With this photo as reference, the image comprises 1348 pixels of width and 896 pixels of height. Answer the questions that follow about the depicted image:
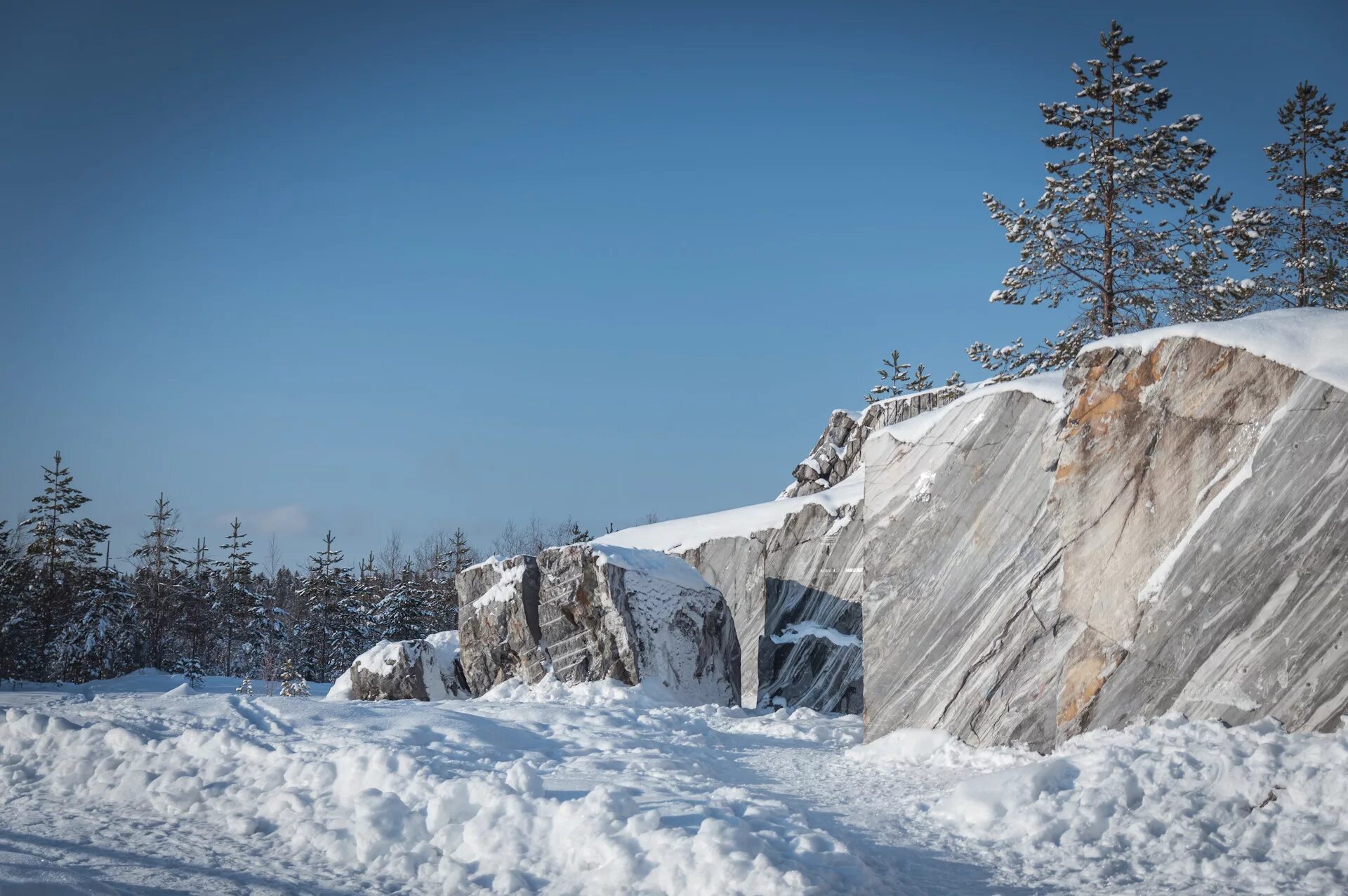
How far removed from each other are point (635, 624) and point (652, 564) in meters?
0.96

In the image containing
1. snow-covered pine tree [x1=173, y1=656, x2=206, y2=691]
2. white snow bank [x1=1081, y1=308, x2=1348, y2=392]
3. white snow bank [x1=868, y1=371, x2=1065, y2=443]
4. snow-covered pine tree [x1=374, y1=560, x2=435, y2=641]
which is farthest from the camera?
snow-covered pine tree [x1=374, y1=560, x2=435, y2=641]

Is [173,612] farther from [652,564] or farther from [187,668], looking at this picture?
[652,564]

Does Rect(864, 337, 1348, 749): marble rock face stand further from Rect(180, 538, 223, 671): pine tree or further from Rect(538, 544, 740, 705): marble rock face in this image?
Rect(180, 538, 223, 671): pine tree

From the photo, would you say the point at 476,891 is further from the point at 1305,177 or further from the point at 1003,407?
the point at 1305,177

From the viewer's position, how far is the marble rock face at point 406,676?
12984 mm

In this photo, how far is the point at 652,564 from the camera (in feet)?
38.8

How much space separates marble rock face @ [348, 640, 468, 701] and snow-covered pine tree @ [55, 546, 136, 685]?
12348mm

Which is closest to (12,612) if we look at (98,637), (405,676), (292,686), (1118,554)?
(98,637)

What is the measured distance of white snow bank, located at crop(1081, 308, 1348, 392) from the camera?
604 centimetres

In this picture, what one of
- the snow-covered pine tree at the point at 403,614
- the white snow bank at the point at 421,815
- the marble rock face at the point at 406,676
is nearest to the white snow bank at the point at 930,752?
the white snow bank at the point at 421,815

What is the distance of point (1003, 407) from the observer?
8.25 m

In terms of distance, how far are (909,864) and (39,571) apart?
27211 mm

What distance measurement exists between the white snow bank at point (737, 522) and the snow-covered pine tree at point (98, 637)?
1395cm

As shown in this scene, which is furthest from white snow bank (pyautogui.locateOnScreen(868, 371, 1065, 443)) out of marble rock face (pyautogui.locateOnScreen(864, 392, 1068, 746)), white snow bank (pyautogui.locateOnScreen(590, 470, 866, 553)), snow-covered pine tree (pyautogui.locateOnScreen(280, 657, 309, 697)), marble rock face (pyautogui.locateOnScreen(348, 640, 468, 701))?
snow-covered pine tree (pyautogui.locateOnScreen(280, 657, 309, 697))
